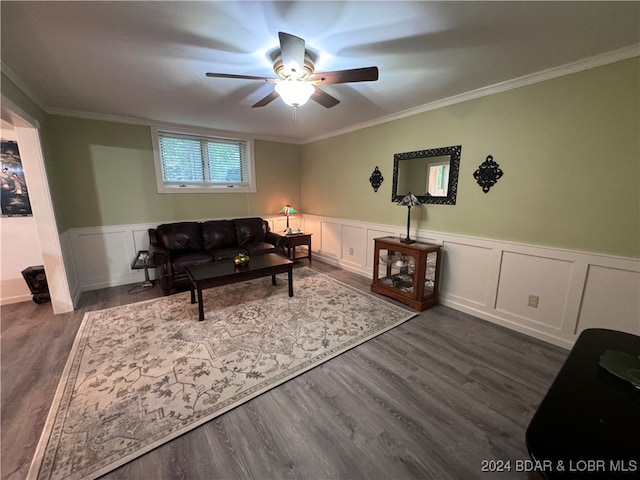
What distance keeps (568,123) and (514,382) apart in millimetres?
2245

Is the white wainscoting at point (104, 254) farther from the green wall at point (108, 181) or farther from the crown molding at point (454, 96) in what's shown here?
the crown molding at point (454, 96)

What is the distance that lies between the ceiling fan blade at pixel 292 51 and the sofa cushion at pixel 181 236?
3.16m

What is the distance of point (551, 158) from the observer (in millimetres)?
2359

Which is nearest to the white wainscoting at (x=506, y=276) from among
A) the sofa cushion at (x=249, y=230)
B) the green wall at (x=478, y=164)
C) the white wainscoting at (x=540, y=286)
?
the white wainscoting at (x=540, y=286)

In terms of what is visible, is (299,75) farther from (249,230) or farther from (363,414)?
(249,230)

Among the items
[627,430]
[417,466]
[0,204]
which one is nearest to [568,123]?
[627,430]

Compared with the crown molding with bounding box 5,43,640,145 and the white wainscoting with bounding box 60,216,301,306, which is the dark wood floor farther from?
the crown molding with bounding box 5,43,640,145

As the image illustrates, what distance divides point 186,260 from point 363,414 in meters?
2.96

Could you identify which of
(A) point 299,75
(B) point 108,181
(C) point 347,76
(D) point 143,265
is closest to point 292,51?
(A) point 299,75

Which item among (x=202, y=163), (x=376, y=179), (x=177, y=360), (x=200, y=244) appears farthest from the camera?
(x=202, y=163)

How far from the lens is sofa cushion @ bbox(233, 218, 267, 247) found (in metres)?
4.58

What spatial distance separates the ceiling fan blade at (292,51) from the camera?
1.55 m

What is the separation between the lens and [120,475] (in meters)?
1.33

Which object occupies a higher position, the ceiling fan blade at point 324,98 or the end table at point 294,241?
the ceiling fan blade at point 324,98
